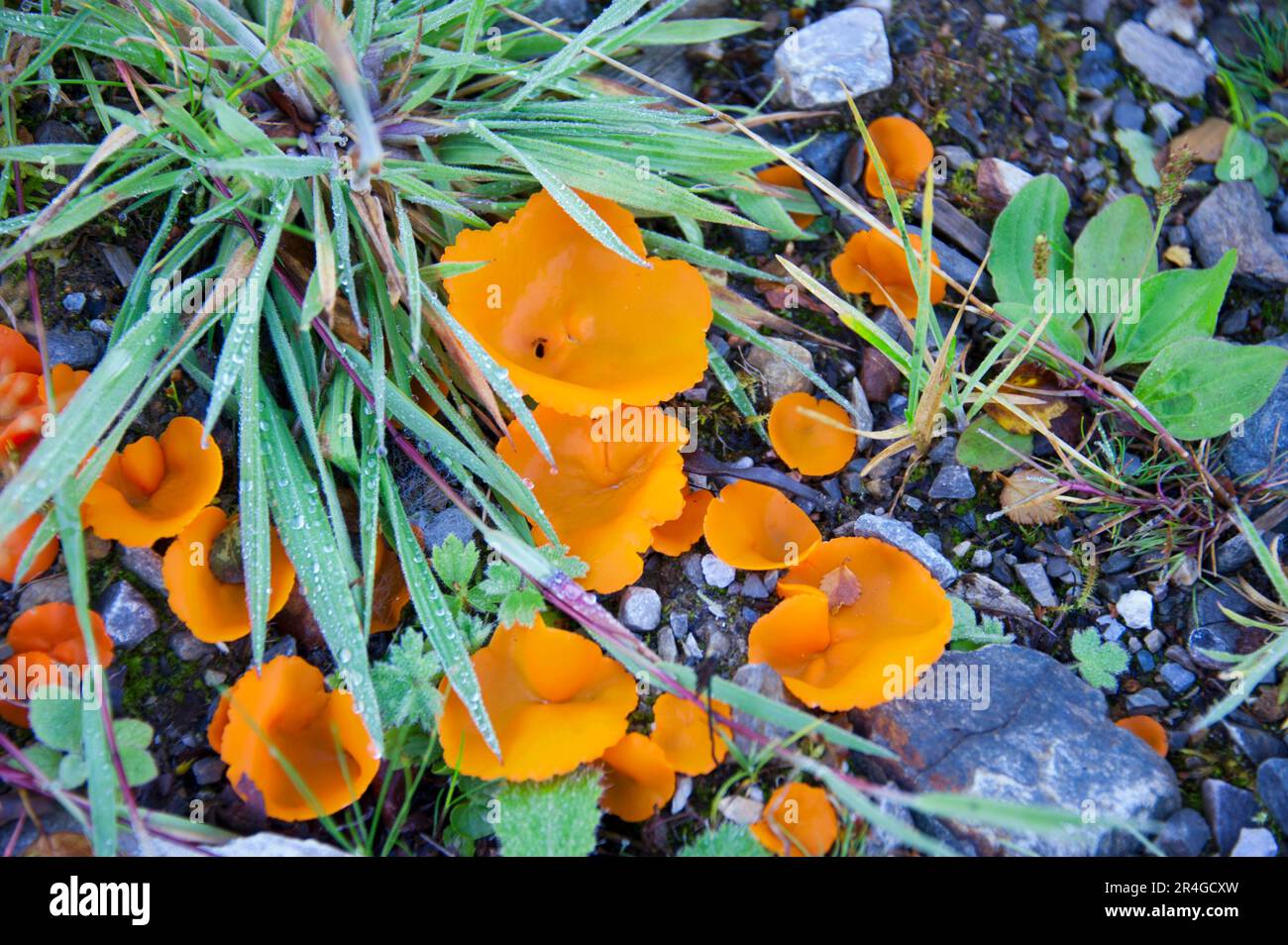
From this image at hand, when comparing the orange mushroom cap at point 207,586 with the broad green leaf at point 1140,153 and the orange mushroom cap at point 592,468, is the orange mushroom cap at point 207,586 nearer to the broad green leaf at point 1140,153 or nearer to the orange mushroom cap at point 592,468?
the orange mushroom cap at point 592,468

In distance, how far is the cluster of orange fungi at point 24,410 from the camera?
7.68ft

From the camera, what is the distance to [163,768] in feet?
7.91

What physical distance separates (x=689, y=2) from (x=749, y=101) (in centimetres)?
40

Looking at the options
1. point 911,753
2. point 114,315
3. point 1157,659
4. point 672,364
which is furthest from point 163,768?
point 1157,659

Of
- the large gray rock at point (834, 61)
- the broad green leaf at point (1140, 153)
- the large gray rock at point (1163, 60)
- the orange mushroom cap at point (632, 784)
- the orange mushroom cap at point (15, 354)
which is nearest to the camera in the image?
the orange mushroom cap at point (632, 784)

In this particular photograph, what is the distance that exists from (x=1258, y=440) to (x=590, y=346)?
1.91 m

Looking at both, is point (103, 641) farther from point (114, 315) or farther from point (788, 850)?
point (788, 850)

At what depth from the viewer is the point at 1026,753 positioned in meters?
2.44

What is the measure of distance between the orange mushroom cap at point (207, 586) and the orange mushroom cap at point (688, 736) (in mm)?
957

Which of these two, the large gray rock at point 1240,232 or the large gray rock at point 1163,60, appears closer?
the large gray rock at point 1240,232

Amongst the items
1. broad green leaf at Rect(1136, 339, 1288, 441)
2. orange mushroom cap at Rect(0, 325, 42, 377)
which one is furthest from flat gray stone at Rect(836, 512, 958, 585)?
orange mushroom cap at Rect(0, 325, 42, 377)

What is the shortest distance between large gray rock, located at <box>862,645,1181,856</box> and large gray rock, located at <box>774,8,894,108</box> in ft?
6.01

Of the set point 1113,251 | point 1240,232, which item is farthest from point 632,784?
point 1240,232

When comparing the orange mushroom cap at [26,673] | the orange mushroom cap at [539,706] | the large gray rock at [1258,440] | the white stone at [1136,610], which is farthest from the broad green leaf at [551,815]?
the large gray rock at [1258,440]
